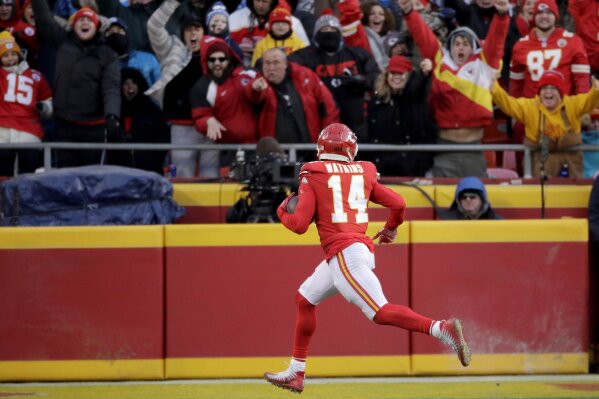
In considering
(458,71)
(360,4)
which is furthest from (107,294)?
(360,4)

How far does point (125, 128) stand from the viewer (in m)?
12.5

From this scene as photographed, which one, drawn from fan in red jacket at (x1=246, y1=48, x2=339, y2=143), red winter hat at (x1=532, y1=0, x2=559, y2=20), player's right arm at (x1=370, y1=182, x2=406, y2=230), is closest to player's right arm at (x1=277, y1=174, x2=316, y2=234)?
Answer: player's right arm at (x1=370, y1=182, x2=406, y2=230)

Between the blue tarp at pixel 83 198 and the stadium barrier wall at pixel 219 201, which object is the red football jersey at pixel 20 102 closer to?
the blue tarp at pixel 83 198

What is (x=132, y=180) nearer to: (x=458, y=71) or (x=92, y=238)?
(x=92, y=238)

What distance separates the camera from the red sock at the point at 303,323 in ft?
26.6

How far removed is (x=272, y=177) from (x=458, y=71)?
2.78 meters

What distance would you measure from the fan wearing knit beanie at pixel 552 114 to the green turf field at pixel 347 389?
8.86 feet

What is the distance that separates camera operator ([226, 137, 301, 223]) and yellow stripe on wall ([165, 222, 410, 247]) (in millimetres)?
422

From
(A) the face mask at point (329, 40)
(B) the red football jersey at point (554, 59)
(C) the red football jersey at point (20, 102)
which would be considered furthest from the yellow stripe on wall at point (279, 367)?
(A) the face mask at point (329, 40)

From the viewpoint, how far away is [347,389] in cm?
915

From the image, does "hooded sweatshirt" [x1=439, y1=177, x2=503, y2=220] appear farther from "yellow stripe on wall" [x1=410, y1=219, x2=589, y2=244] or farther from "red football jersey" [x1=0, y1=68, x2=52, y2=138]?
"red football jersey" [x1=0, y1=68, x2=52, y2=138]

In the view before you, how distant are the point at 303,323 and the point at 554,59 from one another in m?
5.26

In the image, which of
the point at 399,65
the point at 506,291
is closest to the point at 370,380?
the point at 506,291

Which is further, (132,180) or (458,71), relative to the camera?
(458,71)
